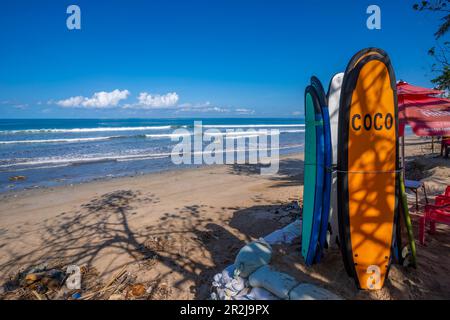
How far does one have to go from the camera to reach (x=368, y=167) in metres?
2.79

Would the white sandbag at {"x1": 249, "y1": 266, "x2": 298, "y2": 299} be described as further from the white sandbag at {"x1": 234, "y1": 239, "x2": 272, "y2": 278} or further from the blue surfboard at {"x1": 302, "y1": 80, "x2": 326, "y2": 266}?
the blue surfboard at {"x1": 302, "y1": 80, "x2": 326, "y2": 266}

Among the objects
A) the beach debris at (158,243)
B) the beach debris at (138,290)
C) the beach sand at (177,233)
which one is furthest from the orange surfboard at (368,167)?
the beach debris at (158,243)

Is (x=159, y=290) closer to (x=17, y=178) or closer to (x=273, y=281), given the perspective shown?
(x=273, y=281)

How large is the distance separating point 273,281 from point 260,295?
20cm

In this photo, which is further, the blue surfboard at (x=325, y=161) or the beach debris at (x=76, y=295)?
the beach debris at (x=76, y=295)

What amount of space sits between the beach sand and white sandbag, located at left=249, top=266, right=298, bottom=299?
25 cm

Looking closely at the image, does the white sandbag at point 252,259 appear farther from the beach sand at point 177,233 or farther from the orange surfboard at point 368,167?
the orange surfboard at point 368,167

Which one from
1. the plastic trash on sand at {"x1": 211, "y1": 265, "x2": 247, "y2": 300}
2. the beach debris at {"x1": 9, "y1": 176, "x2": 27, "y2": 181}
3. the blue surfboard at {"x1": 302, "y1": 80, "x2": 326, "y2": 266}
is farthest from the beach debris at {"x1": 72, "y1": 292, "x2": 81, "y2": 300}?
the beach debris at {"x1": 9, "y1": 176, "x2": 27, "y2": 181}

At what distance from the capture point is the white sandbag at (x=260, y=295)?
9.03ft

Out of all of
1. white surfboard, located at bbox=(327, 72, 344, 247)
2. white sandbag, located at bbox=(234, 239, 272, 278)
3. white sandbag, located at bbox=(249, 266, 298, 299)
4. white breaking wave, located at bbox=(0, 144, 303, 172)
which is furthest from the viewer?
white breaking wave, located at bbox=(0, 144, 303, 172)

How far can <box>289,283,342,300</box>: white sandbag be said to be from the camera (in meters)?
2.55

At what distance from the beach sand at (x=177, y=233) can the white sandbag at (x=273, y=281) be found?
25 cm
